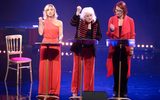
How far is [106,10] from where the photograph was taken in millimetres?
11195

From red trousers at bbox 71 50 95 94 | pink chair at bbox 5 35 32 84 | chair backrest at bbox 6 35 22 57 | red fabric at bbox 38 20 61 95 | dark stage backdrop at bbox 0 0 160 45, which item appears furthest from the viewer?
dark stage backdrop at bbox 0 0 160 45

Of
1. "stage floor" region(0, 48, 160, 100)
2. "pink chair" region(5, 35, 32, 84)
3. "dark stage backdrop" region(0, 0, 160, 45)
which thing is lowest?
"stage floor" region(0, 48, 160, 100)

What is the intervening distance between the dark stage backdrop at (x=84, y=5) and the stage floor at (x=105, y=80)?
0.61 m

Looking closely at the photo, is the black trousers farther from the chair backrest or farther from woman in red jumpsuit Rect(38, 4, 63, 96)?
the chair backrest

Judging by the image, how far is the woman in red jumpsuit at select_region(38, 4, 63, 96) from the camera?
671cm

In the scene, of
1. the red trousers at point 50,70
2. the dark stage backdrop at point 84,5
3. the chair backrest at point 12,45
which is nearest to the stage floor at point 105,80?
the red trousers at point 50,70

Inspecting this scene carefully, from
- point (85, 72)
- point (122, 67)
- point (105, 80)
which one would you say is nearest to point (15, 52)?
point (85, 72)

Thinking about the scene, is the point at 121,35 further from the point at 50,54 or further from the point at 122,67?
the point at 50,54

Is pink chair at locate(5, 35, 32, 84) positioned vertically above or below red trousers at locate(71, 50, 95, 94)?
above

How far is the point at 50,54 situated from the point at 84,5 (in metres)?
4.31

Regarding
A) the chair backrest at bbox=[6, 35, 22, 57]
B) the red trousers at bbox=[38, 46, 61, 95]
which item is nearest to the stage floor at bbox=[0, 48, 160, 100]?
the red trousers at bbox=[38, 46, 61, 95]

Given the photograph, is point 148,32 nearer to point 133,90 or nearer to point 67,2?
point 67,2

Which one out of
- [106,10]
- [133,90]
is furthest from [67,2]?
A: [133,90]

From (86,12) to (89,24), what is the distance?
0.24 metres
